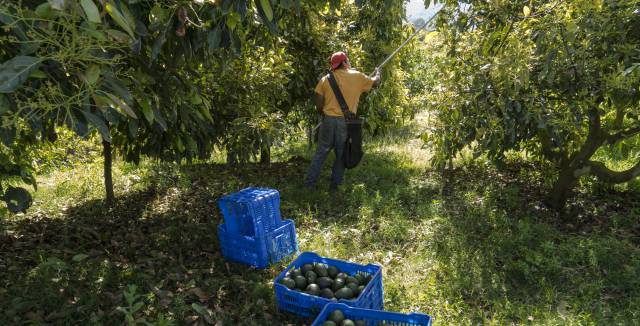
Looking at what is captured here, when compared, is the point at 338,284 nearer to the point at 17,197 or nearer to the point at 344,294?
the point at 344,294

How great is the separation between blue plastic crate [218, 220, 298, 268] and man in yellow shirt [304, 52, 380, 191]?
185 cm

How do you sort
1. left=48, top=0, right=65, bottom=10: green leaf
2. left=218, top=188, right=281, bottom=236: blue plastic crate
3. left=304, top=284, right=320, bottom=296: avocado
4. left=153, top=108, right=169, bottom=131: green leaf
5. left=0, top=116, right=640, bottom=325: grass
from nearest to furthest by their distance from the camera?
left=48, top=0, right=65, bottom=10: green leaf < left=153, top=108, right=169, bottom=131: green leaf < left=304, top=284, right=320, bottom=296: avocado < left=0, top=116, right=640, bottom=325: grass < left=218, top=188, right=281, bottom=236: blue plastic crate

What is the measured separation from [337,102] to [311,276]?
2.67m

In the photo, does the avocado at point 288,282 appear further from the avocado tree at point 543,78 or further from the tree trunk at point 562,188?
the tree trunk at point 562,188

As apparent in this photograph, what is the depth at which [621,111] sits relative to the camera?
14.1ft

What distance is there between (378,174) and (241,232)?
309 centimetres

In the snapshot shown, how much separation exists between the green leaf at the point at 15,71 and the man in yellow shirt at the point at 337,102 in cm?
396

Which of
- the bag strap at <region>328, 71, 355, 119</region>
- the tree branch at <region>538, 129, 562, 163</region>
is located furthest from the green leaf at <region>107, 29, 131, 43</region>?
the tree branch at <region>538, 129, 562, 163</region>

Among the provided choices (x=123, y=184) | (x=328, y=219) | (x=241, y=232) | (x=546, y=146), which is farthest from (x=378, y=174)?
(x=123, y=184)

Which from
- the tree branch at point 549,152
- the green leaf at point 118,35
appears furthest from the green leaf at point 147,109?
the tree branch at point 549,152

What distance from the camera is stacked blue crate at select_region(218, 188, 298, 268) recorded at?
11.6 feet

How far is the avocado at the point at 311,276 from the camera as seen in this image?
3100 millimetres

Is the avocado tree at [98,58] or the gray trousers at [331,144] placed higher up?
the avocado tree at [98,58]

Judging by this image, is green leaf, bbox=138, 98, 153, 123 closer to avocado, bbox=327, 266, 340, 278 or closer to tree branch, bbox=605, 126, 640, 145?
avocado, bbox=327, 266, 340, 278
